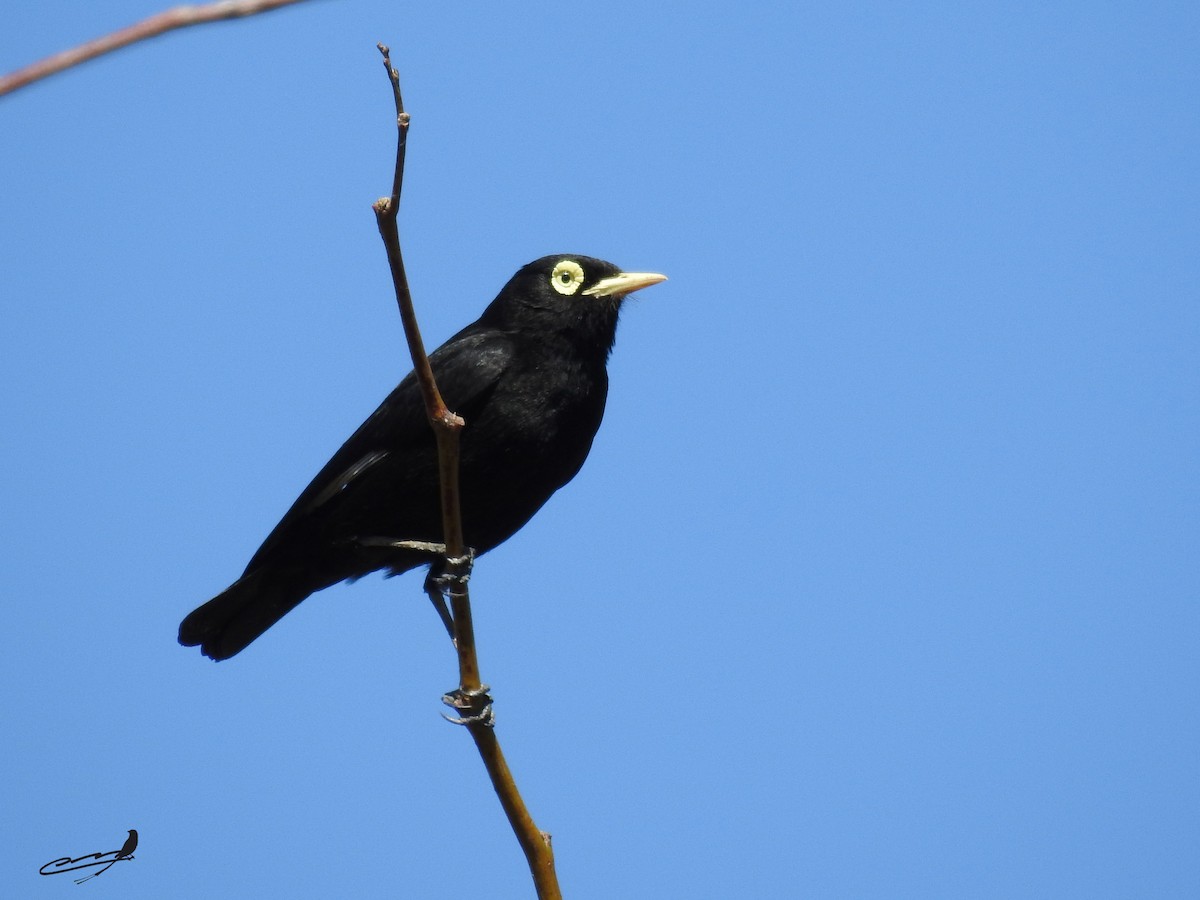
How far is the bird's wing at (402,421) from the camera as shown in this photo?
605cm

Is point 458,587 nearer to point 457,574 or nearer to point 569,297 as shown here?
point 457,574

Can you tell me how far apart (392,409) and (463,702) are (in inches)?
73.2

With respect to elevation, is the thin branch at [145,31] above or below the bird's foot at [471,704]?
below

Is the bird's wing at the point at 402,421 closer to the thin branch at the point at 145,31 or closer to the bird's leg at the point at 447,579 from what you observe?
the bird's leg at the point at 447,579

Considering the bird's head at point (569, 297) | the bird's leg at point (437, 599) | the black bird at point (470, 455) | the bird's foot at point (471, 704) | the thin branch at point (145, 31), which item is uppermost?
the bird's head at point (569, 297)

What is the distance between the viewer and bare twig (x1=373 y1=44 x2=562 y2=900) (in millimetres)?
3438

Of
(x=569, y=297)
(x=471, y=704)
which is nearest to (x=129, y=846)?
(x=471, y=704)

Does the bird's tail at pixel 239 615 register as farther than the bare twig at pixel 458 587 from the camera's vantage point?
Yes

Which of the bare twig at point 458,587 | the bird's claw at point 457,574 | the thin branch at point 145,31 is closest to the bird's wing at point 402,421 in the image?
the bird's claw at point 457,574

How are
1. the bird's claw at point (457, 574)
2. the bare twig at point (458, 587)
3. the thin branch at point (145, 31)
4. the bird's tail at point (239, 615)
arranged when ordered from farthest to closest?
the bird's tail at point (239, 615), the bird's claw at point (457, 574), the bare twig at point (458, 587), the thin branch at point (145, 31)

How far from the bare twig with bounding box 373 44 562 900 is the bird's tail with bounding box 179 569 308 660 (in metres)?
2.04

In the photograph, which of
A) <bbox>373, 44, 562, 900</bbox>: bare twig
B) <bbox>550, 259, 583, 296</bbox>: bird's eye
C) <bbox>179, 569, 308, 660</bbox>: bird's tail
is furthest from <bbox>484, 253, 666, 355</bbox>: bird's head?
<bbox>373, 44, 562, 900</bbox>: bare twig

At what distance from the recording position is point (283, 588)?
653 centimetres

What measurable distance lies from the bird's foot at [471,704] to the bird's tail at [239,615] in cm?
173
